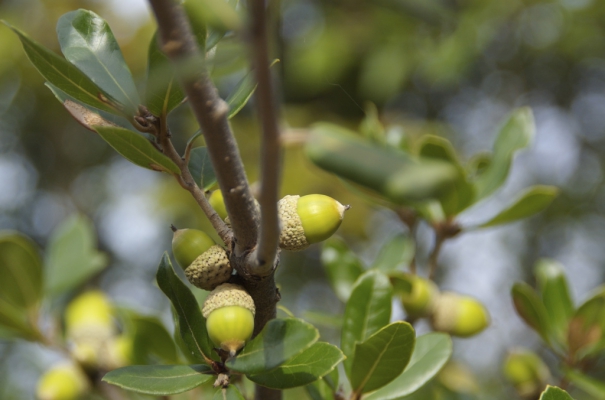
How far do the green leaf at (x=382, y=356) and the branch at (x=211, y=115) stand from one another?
0.62ft

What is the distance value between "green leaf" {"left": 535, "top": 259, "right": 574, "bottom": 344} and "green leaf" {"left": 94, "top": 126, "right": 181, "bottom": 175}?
0.72m

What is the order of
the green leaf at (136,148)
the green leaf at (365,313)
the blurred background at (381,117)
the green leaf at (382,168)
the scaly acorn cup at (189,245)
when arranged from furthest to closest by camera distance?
the blurred background at (381,117)
the green leaf at (365,313)
the scaly acorn cup at (189,245)
the green leaf at (136,148)
the green leaf at (382,168)

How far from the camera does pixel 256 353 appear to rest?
524 mm

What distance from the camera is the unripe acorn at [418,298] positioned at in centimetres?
90

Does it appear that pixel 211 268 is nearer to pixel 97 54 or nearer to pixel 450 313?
pixel 97 54

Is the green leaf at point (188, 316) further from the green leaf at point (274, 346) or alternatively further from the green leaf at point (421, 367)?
the green leaf at point (421, 367)

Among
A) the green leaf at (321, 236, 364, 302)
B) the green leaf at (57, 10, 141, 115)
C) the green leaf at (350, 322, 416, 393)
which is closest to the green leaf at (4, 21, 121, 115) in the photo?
the green leaf at (57, 10, 141, 115)

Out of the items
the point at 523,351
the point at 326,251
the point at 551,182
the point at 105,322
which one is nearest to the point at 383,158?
the point at 326,251

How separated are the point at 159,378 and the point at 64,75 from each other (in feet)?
1.00

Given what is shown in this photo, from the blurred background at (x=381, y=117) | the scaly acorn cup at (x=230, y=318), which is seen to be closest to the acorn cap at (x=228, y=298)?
the scaly acorn cup at (x=230, y=318)

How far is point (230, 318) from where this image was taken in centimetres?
52

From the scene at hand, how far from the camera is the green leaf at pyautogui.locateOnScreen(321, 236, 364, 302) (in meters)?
0.96

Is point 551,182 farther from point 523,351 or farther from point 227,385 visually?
point 227,385

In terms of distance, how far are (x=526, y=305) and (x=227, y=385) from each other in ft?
1.85
